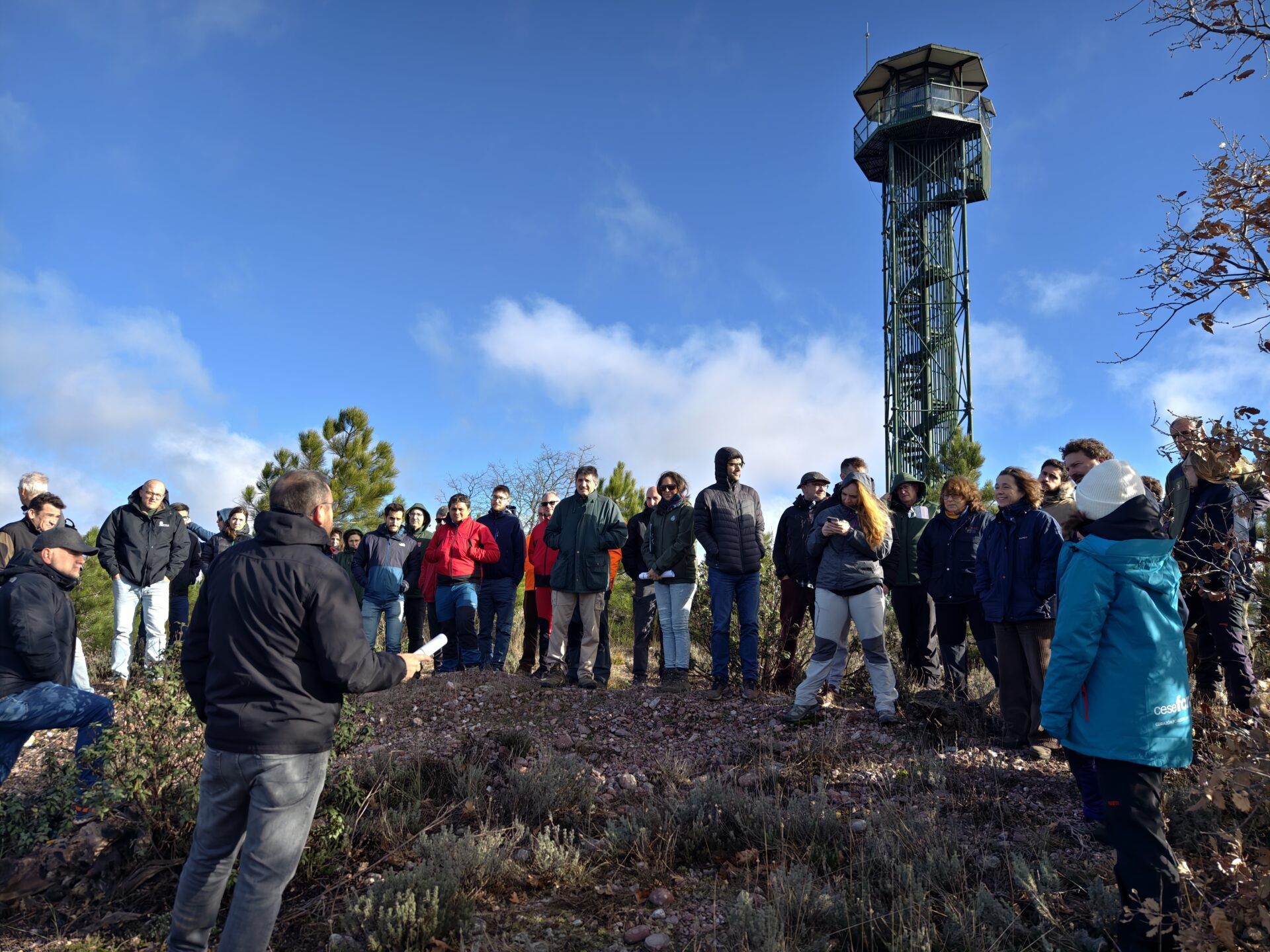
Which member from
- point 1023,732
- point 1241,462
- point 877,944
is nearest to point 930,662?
point 1023,732

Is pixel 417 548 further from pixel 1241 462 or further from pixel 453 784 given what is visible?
pixel 1241 462

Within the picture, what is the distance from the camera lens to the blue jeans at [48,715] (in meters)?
4.54

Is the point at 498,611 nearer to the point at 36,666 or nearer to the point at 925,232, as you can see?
the point at 36,666

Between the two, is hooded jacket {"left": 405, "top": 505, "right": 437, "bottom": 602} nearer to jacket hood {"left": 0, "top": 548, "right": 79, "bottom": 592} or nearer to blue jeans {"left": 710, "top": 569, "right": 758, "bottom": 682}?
blue jeans {"left": 710, "top": 569, "right": 758, "bottom": 682}

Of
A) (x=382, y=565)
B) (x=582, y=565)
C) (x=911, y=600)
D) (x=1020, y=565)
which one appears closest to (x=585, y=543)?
(x=582, y=565)

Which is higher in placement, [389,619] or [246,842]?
[389,619]

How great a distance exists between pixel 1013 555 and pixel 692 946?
3.51 meters

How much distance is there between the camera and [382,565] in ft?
31.1

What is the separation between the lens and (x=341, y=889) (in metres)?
4.12

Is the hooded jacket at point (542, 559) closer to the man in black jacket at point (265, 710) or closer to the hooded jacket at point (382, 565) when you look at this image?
the hooded jacket at point (382, 565)

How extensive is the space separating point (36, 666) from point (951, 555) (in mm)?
6384

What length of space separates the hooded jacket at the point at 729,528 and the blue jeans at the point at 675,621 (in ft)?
1.51

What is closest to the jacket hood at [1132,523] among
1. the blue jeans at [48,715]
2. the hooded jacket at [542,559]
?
the blue jeans at [48,715]

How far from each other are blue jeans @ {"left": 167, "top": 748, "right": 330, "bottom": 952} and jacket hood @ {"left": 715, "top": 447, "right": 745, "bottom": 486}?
4995 mm
